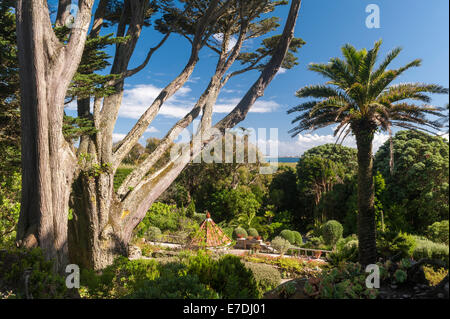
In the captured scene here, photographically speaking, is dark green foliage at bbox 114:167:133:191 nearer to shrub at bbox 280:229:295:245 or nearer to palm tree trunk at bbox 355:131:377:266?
shrub at bbox 280:229:295:245

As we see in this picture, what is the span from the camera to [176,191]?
19.1 m

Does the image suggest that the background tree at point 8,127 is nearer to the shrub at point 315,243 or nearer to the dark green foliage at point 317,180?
the shrub at point 315,243

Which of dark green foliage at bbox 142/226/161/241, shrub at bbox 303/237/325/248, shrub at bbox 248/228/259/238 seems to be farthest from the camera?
shrub at bbox 248/228/259/238

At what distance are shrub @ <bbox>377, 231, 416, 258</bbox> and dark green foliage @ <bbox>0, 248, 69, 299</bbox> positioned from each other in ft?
24.0

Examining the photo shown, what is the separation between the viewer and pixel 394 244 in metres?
7.41

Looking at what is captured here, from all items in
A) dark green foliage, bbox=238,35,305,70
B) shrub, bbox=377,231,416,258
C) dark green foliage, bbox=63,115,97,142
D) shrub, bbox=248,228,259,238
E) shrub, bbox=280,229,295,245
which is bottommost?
shrub, bbox=248,228,259,238

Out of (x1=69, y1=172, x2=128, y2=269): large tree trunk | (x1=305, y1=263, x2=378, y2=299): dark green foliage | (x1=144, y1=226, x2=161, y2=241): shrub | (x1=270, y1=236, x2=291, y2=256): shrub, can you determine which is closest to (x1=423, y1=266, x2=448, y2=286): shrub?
(x1=305, y1=263, x2=378, y2=299): dark green foliage

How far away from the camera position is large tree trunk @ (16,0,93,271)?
176 inches

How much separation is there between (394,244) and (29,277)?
314 inches

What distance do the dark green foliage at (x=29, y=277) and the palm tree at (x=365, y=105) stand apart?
5381 mm

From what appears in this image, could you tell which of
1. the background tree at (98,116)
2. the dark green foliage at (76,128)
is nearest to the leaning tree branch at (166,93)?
the background tree at (98,116)

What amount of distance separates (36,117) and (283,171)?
18.0 m

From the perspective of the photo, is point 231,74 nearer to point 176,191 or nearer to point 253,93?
point 253,93

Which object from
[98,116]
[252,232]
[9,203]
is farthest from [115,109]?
[252,232]
